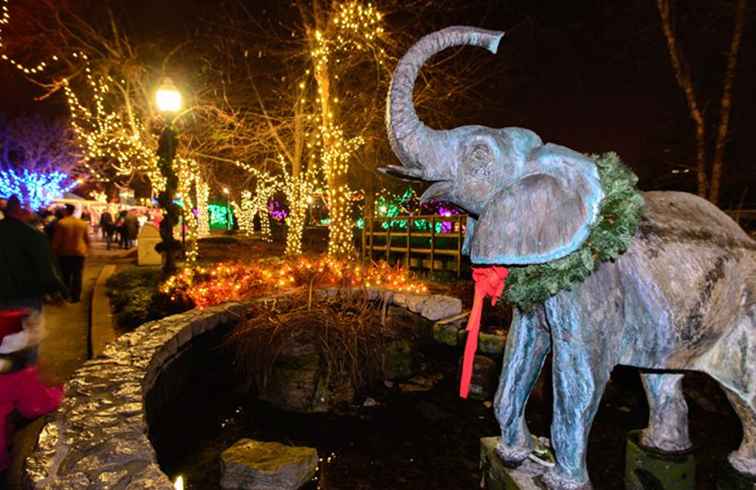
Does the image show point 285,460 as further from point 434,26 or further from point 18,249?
point 434,26

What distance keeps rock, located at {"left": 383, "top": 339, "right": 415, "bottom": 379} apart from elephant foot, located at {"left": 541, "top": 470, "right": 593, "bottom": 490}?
3.58 metres

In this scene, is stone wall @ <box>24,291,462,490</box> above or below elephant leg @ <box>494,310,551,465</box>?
below

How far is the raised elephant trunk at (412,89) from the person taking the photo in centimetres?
245

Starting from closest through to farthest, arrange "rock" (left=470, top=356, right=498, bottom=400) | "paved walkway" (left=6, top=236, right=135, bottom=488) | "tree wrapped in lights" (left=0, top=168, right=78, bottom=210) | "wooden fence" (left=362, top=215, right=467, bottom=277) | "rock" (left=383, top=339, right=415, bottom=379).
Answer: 1. "paved walkway" (left=6, top=236, right=135, bottom=488)
2. "rock" (left=470, top=356, right=498, bottom=400)
3. "rock" (left=383, top=339, right=415, bottom=379)
4. "wooden fence" (left=362, top=215, right=467, bottom=277)
5. "tree wrapped in lights" (left=0, top=168, right=78, bottom=210)

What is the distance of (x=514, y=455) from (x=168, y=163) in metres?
9.67

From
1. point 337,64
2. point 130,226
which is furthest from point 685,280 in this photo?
point 130,226

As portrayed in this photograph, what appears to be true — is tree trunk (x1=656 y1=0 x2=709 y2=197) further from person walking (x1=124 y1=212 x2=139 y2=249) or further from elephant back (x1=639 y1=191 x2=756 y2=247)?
person walking (x1=124 y1=212 x2=139 y2=249)

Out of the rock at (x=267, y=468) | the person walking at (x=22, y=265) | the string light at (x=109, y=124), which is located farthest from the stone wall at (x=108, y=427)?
the string light at (x=109, y=124)

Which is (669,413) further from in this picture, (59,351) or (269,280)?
(59,351)

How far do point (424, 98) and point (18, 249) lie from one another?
A: 10769 mm

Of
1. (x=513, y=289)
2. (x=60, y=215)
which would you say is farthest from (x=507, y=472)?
(x=60, y=215)

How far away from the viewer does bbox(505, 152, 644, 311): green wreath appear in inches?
93.4

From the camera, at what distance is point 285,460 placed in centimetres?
379

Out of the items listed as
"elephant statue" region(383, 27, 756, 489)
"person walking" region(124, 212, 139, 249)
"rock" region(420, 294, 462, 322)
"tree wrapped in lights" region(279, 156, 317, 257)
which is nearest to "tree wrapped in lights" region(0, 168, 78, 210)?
"person walking" region(124, 212, 139, 249)
